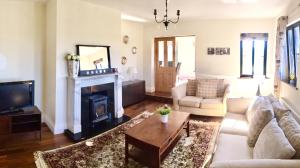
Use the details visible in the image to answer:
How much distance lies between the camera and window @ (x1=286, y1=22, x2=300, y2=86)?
11.2ft

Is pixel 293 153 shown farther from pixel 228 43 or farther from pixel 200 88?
pixel 228 43

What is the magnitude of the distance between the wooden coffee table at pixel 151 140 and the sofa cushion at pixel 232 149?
2.20ft

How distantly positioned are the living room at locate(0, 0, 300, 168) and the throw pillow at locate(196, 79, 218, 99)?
0.11 feet

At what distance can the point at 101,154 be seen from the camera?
10.6 ft

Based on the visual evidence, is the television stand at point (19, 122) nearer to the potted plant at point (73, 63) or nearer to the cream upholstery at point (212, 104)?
the potted plant at point (73, 63)

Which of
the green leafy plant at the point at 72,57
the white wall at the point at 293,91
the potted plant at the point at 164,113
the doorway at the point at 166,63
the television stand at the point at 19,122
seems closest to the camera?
the white wall at the point at 293,91

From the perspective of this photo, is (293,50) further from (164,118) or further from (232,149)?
(164,118)

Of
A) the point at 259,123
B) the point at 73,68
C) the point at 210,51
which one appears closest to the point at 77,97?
the point at 73,68

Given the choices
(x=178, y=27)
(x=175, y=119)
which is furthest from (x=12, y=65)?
(x=178, y=27)

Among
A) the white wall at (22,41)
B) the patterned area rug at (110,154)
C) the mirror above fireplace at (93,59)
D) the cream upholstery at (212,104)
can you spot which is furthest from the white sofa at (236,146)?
the white wall at (22,41)

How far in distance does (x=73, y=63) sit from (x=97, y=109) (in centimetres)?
108

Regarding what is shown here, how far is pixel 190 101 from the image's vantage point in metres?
4.96

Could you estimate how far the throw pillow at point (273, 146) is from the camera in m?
1.70

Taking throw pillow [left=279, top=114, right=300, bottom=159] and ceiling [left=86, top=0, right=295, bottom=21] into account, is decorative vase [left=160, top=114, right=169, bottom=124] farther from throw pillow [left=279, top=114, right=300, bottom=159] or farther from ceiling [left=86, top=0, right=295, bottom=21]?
ceiling [left=86, top=0, right=295, bottom=21]
